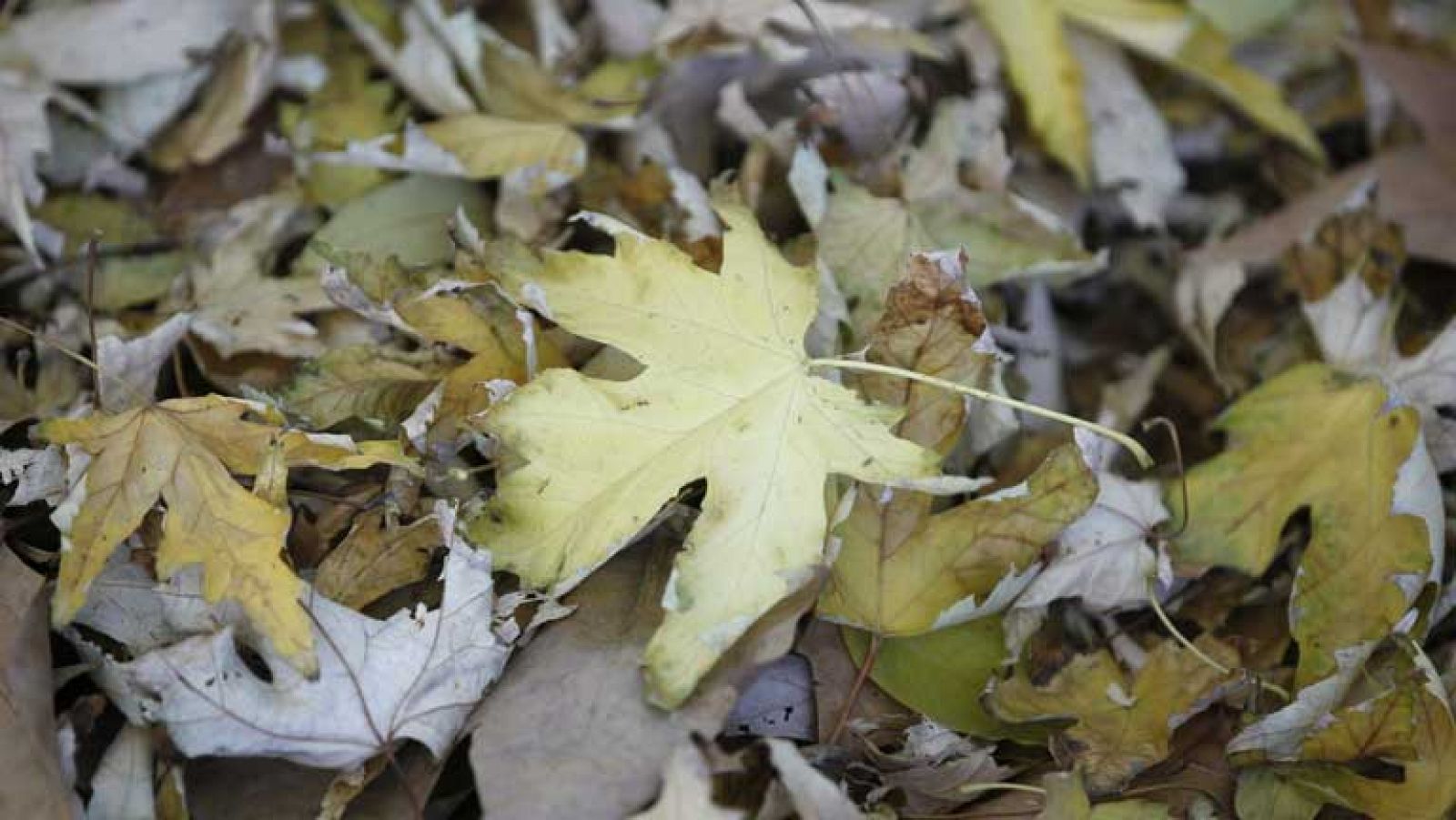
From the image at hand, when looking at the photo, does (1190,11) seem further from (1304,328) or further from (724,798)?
(724,798)

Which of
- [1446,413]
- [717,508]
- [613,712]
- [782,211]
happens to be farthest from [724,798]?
[1446,413]

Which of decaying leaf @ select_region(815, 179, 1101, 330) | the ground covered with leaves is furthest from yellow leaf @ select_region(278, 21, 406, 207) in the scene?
decaying leaf @ select_region(815, 179, 1101, 330)

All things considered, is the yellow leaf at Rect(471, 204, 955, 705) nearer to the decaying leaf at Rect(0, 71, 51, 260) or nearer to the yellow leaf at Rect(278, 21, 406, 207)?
the yellow leaf at Rect(278, 21, 406, 207)

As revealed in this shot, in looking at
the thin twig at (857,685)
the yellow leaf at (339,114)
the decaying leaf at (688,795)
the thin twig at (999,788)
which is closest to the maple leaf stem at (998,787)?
the thin twig at (999,788)

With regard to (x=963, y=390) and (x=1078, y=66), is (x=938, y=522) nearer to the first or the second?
(x=963, y=390)

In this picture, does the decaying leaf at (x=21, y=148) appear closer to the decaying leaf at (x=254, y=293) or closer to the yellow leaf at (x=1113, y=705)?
the decaying leaf at (x=254, y=293)

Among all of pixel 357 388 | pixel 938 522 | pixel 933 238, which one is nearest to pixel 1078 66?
pixel 933 238
